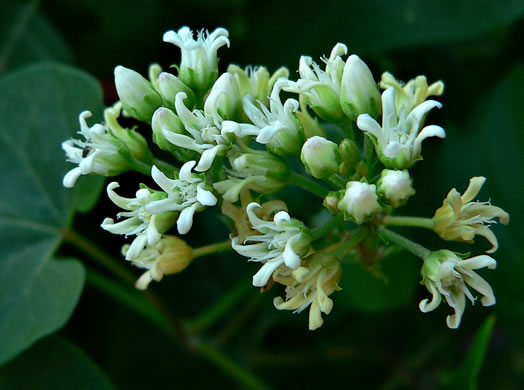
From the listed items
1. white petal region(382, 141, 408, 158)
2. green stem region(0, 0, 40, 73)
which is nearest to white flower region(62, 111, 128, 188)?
white petal region(382, 141, 408, 158)

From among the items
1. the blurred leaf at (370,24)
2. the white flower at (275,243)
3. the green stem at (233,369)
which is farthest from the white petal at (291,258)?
the blurred leaf at (370,24)

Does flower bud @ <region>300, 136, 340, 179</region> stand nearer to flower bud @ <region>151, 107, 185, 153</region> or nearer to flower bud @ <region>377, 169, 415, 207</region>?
flower bud @ <region>377, 169, 415, 207</region>

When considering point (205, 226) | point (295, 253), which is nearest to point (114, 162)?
point (295, 253)

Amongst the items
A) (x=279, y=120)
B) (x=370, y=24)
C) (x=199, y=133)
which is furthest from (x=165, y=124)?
(x=370, y=24)

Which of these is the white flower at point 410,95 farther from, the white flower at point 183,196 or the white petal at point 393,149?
the white flower at point 183,196

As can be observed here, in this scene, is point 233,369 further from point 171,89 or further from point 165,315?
point 171,89
